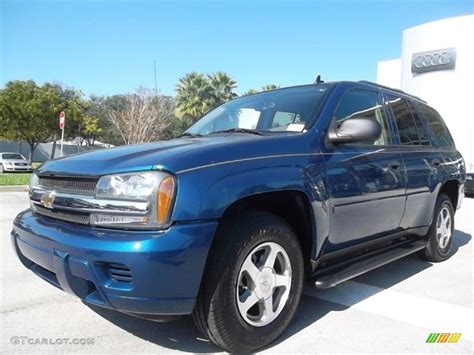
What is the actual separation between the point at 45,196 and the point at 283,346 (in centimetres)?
183

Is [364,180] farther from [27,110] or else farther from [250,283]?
[27,110]

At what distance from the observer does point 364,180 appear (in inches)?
132

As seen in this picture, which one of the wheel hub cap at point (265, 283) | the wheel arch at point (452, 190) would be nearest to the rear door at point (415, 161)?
the wheel arch at point (452, 190)

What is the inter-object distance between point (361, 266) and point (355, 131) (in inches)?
43.4

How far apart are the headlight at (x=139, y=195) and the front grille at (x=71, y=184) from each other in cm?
10

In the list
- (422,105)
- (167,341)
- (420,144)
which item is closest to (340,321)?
(167,341)

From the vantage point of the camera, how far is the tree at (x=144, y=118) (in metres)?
30.0

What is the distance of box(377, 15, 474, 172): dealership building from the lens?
18438mm

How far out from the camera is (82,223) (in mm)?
2453

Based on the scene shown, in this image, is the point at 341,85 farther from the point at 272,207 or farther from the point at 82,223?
the point at 82,223

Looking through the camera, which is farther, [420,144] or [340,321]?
[420,144]

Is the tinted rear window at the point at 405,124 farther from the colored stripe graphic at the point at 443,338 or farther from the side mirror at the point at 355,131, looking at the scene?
the colored stripe graphic at the point at 443,338

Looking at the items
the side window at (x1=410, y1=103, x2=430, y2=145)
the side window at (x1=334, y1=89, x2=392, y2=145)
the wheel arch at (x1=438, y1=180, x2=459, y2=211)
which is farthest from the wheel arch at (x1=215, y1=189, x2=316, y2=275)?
the wheel arch at (x1=438, y1=180, x2=459, y2=211)

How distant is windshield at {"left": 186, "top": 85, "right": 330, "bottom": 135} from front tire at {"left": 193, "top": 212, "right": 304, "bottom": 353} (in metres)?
0.90
